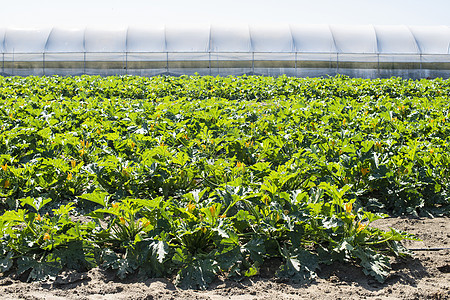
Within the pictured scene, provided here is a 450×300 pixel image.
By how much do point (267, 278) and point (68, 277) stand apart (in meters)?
1.35

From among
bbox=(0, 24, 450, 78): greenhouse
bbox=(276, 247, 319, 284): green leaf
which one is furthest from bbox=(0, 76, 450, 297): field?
bbox=(0, 24, 450, 78): greenhouse

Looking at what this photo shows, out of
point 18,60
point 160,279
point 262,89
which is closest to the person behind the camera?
point 160,279

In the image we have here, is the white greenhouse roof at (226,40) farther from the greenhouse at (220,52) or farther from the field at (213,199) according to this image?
the field at (213,199)

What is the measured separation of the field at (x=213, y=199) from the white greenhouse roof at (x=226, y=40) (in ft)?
48.7

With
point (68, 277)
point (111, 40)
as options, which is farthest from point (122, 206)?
point (111, 40)

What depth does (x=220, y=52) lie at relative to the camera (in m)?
20.9

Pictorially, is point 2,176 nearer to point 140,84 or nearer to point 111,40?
point 140,84

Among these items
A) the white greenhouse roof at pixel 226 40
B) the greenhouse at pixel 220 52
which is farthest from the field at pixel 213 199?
the white greenhouse roof at pixel 226 40

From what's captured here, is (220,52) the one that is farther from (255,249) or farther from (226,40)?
(255,249)

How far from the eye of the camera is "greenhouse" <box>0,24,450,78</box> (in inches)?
814

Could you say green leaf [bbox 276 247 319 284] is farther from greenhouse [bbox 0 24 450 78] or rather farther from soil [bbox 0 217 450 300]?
greenhouse [bbox 0 24 450 78]

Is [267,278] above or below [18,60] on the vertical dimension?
below

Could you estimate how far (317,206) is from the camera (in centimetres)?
313

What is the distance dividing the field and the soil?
0.15 ft
